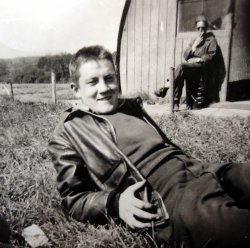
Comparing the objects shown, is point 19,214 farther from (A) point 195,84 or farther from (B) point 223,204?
(A) point 195,84

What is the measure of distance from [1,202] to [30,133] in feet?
4.31

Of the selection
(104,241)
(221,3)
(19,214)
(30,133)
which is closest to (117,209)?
(104,241)

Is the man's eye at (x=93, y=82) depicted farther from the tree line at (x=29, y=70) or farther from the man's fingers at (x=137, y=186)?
the tree line at (x=29, y=70)

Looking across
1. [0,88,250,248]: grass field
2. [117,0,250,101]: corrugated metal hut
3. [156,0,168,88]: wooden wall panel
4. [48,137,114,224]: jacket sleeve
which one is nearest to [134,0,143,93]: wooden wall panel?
[117,0,250,101]: corrugated metal hut

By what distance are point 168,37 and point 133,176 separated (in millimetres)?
3888

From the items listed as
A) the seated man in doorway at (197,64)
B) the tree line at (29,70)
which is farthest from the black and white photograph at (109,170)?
the tree line at (29,70)

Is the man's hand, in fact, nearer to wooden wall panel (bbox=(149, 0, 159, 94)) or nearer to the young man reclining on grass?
the young man reclining on grass

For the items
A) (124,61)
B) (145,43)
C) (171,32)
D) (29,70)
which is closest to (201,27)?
(171,32)

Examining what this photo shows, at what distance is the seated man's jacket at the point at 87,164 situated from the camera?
4.55 ft

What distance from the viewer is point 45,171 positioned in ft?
6.95

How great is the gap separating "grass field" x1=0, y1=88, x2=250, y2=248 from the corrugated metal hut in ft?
4.35

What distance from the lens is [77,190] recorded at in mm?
1432

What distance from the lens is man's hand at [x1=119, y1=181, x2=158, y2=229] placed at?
126 cm

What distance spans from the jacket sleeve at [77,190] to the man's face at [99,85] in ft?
0.77
